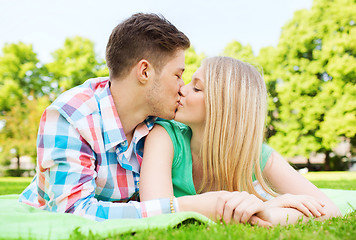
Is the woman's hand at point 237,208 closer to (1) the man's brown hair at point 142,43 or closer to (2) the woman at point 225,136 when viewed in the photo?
(2) the woman at point 225,136

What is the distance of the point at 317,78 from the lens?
21281 millimetres

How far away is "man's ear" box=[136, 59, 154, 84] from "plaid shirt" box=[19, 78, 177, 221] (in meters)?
0.32

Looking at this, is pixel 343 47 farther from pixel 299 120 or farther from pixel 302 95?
pixel 299 120

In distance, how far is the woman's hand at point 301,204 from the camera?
8.26 feet

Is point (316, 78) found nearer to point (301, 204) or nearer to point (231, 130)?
point (231, 130)

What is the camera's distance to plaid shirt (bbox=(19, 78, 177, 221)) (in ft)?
7.75

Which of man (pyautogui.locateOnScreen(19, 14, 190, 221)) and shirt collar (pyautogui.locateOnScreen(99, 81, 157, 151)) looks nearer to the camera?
man (pyautogui.locateOnScreen(19, 14, 190, 221))

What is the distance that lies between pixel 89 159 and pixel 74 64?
21.0 m

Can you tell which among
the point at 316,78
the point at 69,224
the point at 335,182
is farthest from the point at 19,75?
the point at 69,224

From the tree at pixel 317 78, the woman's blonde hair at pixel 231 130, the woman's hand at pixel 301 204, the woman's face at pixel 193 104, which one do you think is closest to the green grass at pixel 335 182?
the woman's blonde hair at pixel 231 130

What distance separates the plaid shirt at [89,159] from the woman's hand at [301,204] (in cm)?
81

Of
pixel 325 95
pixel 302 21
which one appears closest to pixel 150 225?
pixel 325 95

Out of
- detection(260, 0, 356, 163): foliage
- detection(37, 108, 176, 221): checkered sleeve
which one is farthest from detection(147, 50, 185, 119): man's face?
detection(260, 0, 356, 163): foliage

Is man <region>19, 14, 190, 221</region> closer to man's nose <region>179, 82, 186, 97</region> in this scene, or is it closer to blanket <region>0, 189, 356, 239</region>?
man's nose <region>179, 82, 186, 97</region>
